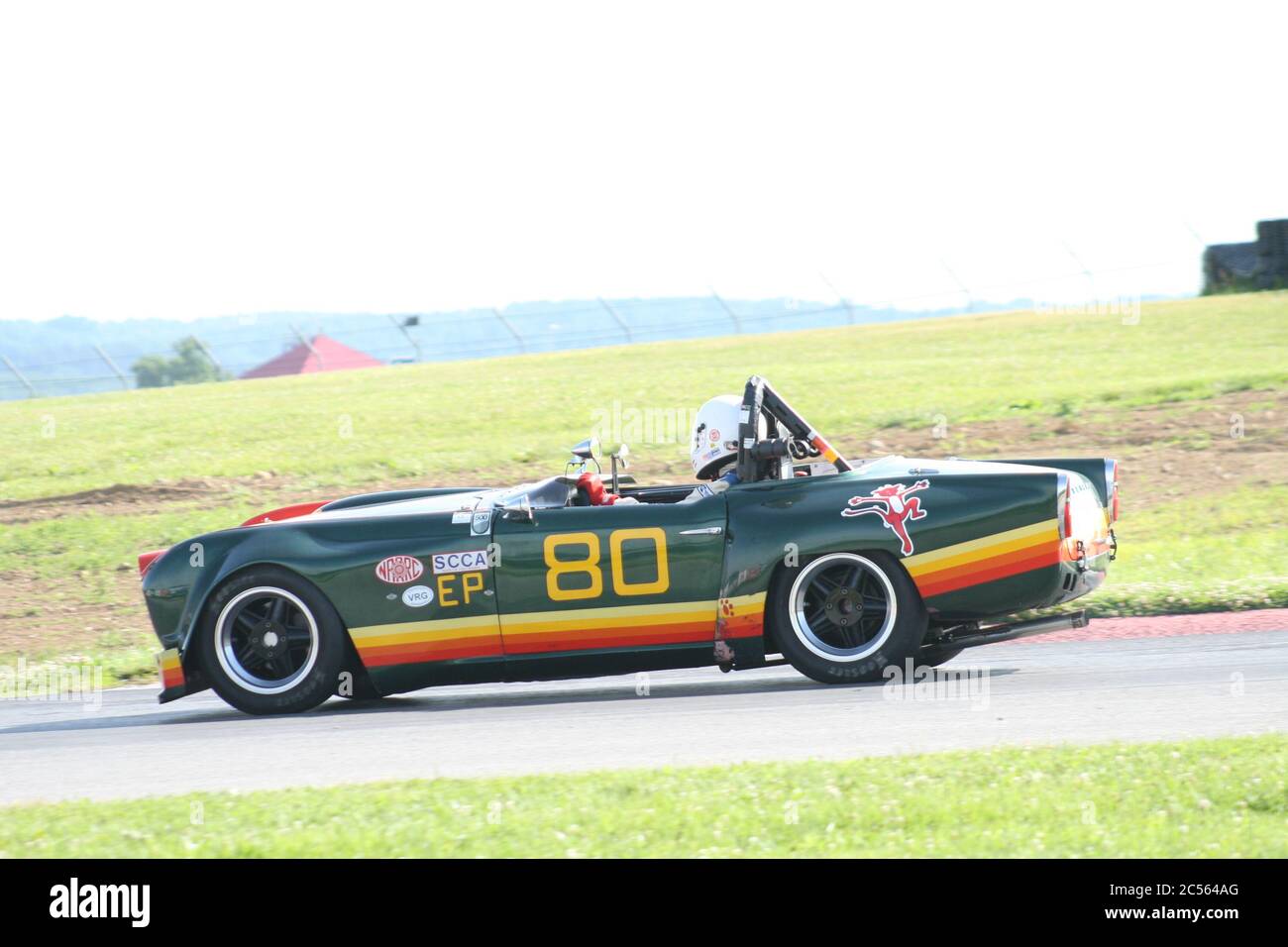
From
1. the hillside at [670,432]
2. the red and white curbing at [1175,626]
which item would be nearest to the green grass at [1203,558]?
the hillside at [670,432]

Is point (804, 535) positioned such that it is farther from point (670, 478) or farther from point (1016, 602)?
point (670, 478)

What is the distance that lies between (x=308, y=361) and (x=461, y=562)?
33.3 m

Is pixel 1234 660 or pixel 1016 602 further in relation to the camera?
pixel 1234 660

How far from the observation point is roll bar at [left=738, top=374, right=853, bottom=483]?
7.84 m

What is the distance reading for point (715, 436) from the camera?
8.38 meters

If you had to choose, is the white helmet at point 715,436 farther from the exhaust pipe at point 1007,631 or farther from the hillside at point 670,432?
the hillside at point 670,432

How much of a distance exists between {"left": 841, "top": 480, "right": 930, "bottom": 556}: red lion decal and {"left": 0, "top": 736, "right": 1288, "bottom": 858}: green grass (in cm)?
178

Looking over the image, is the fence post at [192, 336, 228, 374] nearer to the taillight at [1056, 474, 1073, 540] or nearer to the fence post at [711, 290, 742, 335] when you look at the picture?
the fence post at [711, 290, 742, 335]

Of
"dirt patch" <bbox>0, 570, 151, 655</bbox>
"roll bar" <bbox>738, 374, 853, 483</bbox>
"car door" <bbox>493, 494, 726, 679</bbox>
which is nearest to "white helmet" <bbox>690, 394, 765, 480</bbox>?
"roll bar" <bbox>738, 374, 853, 483</bbox>

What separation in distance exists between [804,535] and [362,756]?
2377 mm

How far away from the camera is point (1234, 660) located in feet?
26.3

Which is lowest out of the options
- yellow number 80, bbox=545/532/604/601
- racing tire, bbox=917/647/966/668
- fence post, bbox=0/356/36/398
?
racing tire, bbox=917/647/966/668

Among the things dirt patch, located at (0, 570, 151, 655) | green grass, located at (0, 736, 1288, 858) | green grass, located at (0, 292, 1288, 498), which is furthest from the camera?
green grass, located at (0, 292, 1288, 498)
